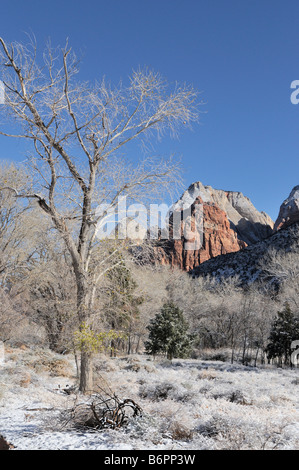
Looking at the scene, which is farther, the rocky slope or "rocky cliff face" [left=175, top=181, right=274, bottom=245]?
"rocky cliff face" [left=175, top=181, right=274, bottom=245]

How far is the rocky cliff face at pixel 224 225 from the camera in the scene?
10278cm

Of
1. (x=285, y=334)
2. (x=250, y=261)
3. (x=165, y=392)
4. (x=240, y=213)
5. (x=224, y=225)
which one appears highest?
(x=240, y=213)

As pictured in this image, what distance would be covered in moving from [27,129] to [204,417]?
703cm

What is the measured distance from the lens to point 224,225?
12812 cm

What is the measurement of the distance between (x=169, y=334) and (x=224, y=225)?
10455 centimetres

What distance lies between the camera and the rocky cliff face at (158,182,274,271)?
102775 millimetres

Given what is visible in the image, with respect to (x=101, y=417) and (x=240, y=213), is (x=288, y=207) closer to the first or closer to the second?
(x=240, y=213)

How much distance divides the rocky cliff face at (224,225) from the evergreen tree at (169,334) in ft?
173

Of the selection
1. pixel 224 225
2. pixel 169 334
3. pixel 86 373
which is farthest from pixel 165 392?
pixel 224 225

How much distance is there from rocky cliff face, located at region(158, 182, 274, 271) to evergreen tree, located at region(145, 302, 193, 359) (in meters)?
52.6

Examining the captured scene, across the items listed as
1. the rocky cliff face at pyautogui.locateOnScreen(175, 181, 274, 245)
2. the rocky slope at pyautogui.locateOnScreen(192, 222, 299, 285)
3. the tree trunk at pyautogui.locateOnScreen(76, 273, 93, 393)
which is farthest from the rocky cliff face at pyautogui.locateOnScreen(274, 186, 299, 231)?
the tree trunk at pyautogui.locateOnScreen(76, 273, 93, 393)

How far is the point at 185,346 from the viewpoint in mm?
29609

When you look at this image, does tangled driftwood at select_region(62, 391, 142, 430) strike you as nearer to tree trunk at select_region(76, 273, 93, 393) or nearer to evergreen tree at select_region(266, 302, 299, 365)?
tree trunk at select_region(76, 273, 93, 393)
